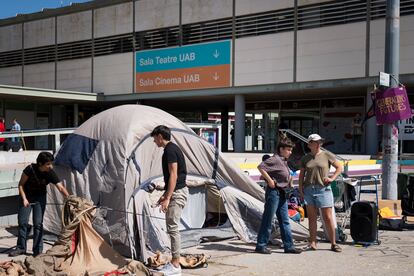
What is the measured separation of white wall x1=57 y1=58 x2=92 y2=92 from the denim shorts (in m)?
28.2

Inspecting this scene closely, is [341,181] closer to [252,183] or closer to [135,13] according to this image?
[252,183]

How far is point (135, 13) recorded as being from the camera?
30906mm

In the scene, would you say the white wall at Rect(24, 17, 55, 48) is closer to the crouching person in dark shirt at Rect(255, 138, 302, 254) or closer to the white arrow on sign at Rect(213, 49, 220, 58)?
the white arrow on sign at Rect(213, 49, 220, 58)

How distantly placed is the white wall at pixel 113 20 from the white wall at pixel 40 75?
500 cm

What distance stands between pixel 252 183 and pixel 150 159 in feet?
5.82

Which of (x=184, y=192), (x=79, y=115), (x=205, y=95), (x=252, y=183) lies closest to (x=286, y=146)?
(x=252, y=183)

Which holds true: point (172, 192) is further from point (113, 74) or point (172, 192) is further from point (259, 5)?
point (113, 74)

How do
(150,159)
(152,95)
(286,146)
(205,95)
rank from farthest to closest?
(152,95) → (205,95) → (150,159) → (286,146)

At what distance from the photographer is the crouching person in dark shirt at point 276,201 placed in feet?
23.6

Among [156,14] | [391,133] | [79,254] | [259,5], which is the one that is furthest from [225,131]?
[79,254]

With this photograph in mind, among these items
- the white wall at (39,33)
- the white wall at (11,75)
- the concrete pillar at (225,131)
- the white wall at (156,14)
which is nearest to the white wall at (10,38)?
the white wall at (39,33)

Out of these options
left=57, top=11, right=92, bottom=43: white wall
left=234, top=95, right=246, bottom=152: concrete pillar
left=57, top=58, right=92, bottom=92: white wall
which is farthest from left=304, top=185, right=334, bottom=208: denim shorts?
left=57, top=11, right=92, bottom=43: white wall

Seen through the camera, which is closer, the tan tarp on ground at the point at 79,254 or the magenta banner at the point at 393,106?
the tan tarp on ground at the point at 79,254

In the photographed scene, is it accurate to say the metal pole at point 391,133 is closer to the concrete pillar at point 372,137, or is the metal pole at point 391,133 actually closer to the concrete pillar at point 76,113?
the concrete pillar at point 372,137
